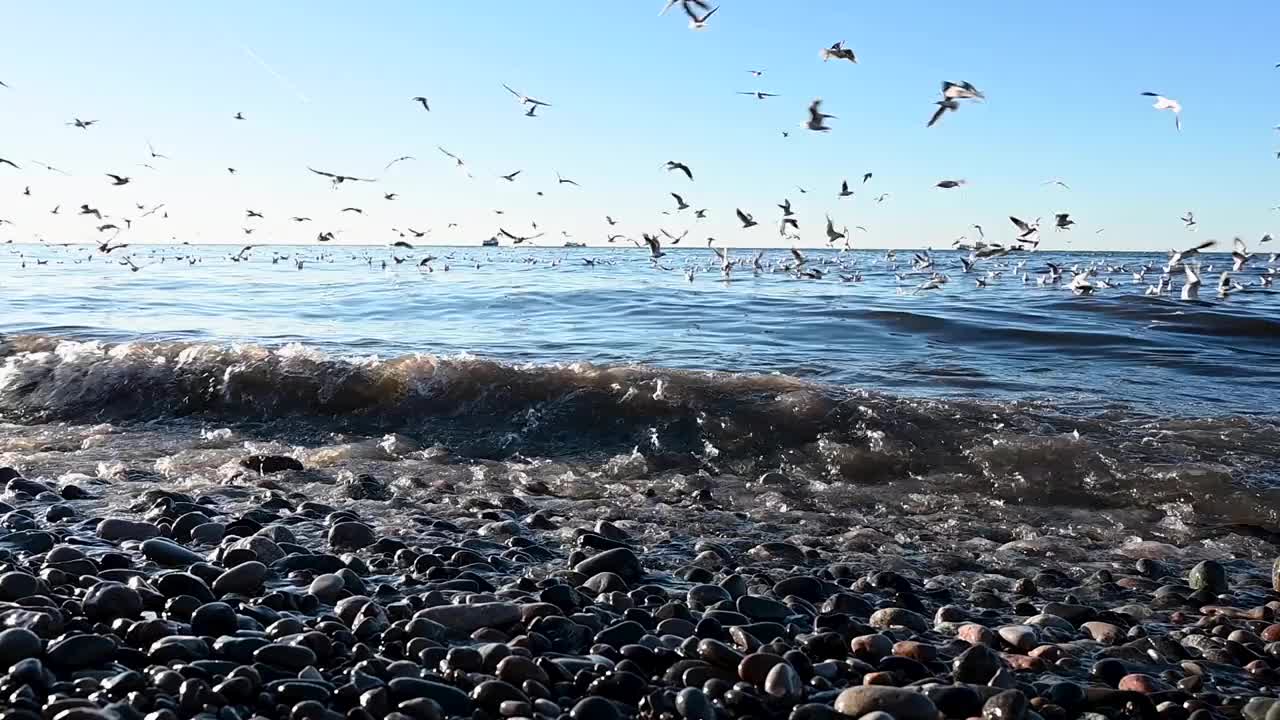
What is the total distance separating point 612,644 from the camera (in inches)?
167

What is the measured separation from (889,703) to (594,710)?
109 cm

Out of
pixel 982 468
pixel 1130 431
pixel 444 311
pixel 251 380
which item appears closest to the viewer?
pixel 982 468

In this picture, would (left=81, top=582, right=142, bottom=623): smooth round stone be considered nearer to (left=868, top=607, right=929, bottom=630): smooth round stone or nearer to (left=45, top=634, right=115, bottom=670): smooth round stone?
(left=45, top=634, right=115, bottom=670): smooth round stone

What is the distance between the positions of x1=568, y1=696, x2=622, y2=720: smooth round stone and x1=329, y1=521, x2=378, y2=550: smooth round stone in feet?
8.20

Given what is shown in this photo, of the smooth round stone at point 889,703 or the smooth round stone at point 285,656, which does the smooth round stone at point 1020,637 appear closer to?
the smooth round stone at point 889,703

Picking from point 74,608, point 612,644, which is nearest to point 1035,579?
point 612,644

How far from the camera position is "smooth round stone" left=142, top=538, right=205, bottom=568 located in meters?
5.12

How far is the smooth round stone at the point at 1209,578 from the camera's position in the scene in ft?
17.1

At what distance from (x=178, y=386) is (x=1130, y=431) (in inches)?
383

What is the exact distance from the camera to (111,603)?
429 centimetres

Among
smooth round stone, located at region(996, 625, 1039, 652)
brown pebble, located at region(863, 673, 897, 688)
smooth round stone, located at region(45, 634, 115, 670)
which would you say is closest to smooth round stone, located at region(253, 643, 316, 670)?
smooth round stone, located at region(45, 634, 115, 670)

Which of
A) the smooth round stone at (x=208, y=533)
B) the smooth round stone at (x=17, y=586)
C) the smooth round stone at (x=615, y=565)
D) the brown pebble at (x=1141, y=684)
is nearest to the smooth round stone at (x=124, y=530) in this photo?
the smooth round stone at (x=208, y=533)

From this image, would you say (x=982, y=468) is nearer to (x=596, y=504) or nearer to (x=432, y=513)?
(x=596, y=504)

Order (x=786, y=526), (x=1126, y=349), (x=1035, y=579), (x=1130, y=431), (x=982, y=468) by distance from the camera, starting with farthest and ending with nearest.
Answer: (x=1126, y=349) < (x=1130, y=431) < (x=982, y=468) < (x=786, y=526) < (x=1035, y=579)
